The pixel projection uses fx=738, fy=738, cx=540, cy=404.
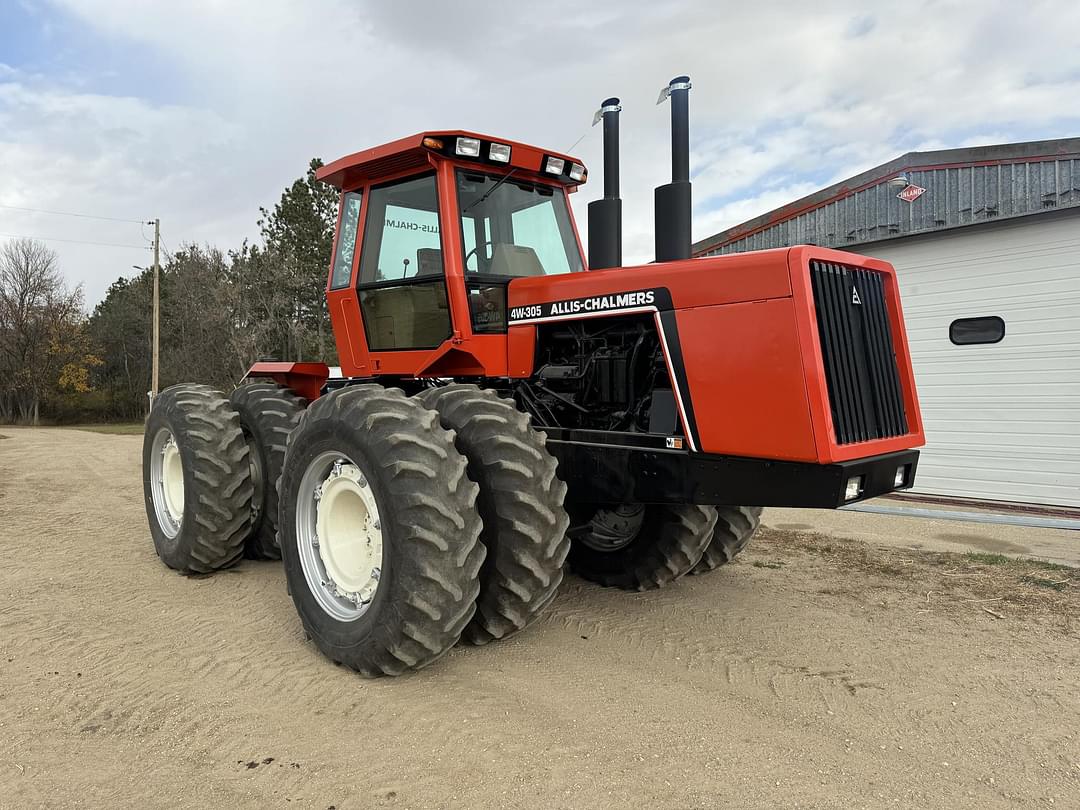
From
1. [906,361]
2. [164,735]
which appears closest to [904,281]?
[906,361]

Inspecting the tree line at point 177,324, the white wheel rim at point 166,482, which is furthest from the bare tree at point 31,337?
the white wheel rim at point 166,482

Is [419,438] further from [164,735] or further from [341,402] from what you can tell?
[164,735]

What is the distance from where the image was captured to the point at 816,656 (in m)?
3.79

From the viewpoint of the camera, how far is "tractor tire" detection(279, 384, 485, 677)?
3289mm

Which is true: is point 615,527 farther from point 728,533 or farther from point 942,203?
point 942,203

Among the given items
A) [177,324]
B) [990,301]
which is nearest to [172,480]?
[990,301]

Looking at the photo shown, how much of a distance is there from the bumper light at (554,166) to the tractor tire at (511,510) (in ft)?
6.04

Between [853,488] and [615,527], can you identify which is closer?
[853,488]

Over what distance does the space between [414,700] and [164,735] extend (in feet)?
3.28

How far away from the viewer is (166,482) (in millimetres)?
5762

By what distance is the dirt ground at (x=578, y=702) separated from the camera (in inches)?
103

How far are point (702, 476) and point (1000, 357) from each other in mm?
7266

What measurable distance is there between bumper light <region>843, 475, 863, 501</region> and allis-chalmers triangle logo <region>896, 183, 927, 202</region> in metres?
7.79

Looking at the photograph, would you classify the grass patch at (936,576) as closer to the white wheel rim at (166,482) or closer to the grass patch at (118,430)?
the white wheel rim at (166,482)
